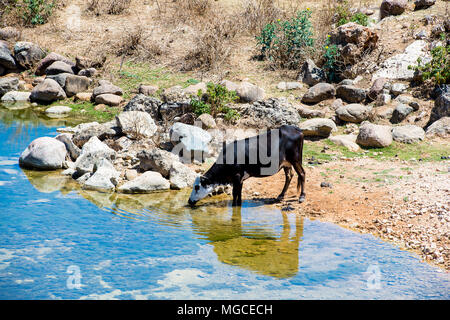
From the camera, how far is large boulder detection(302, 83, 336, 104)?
15742 mm

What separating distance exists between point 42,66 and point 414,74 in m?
14.6

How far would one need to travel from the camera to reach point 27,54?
2012 cm

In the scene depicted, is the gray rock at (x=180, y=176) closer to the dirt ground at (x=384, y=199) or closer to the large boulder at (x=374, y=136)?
the dirt ground at (x=384, y=199)

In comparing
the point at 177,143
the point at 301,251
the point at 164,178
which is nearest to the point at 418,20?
the point at 177,143

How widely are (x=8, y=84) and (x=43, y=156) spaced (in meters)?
8.97

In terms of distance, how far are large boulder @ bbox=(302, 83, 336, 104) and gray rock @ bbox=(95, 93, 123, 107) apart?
6789 millimetres

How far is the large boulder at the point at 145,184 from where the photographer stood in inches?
420

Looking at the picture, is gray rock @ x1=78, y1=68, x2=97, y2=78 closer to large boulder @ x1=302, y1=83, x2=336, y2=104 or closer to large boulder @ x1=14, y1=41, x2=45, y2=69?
large boulder @ x1=14, y1=41, x2=45, y2=69

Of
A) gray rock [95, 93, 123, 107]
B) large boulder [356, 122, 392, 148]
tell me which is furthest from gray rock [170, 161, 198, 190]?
gray rock [95, 93, 123, 107]

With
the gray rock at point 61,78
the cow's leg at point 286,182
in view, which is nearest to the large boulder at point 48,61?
the gray rock at point 61,78

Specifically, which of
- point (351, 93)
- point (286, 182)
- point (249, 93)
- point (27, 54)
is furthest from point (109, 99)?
point (286, 182)

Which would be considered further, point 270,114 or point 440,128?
point 270,114

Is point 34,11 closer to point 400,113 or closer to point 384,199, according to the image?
point 400,113

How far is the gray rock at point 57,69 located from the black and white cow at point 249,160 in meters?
11.7
